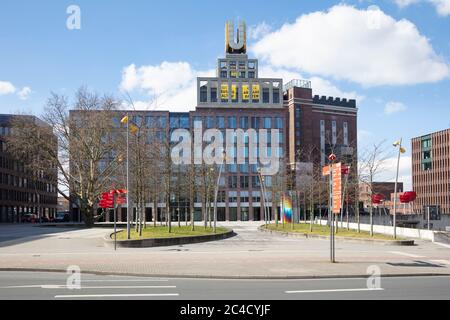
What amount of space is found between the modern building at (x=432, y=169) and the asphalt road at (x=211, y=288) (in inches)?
4959

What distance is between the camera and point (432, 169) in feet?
475

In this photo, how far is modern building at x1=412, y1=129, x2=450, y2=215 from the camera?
138 metres

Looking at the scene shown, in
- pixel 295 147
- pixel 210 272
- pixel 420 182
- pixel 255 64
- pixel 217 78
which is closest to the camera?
pixel 210 272

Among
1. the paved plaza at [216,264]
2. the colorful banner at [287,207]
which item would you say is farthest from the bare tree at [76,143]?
the paved plaza at [216,264]

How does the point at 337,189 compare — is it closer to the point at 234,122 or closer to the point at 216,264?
the point at 216,264

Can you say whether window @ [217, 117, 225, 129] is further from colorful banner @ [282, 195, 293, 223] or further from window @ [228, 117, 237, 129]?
colorful banner @ [282, 195, 293, 223]

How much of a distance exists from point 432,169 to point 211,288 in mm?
142739

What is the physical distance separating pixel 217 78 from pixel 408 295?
336 feet

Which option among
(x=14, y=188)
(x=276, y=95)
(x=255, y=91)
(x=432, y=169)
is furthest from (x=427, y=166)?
(x=14, y=188)

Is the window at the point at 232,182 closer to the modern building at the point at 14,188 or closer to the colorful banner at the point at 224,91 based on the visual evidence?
the colorful banner at the point at 224,91

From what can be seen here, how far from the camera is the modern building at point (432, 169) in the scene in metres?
138
